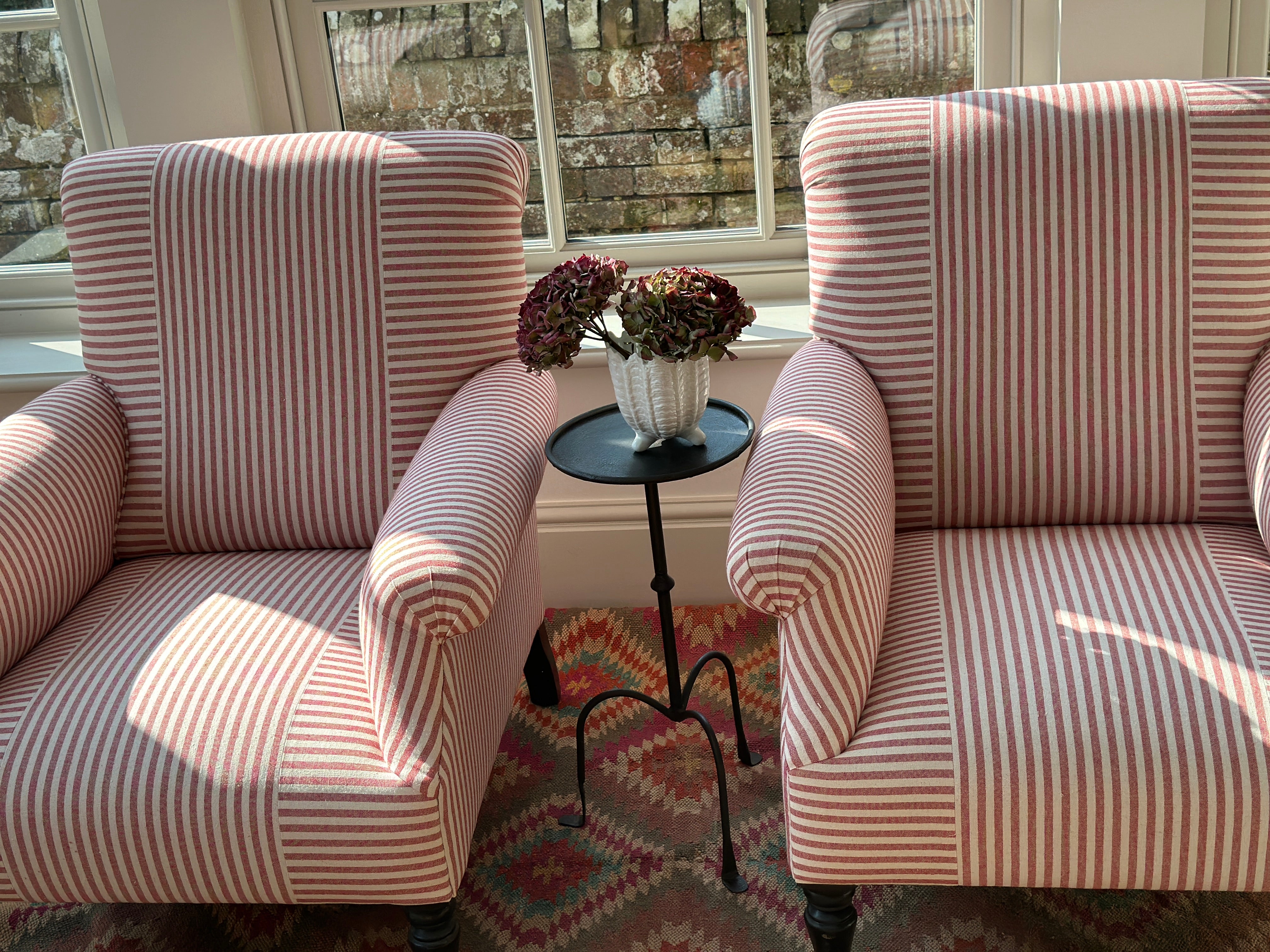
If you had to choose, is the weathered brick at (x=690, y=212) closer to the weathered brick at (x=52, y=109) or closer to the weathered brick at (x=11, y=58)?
the weathered brick at (x=52, y=109)

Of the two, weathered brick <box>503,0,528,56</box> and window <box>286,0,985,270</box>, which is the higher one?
weathered brick <box>503,0,528,56</box>

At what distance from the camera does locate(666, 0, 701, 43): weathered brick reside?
73.0 inches

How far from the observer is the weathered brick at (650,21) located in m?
1.86

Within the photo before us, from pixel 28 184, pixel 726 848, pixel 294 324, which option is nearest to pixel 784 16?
pixel 294 324

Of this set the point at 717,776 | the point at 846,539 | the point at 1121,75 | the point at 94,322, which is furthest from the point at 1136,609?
the point at 94,322

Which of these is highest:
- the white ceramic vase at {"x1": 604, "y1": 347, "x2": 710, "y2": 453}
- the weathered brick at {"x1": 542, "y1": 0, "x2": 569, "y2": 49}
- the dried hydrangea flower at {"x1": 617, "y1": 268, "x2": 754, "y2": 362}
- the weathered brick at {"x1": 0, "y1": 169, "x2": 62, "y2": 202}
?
the weathered brick at {"x1": 542, "y1": 0, "x2": 569, "y2": 49}

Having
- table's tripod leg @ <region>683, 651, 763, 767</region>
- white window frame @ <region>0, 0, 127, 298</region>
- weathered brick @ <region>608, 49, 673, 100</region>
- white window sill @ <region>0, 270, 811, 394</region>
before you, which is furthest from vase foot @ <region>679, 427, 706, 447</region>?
white window frame @ <region>0, 0, 127, 298</region>

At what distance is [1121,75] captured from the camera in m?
1.66

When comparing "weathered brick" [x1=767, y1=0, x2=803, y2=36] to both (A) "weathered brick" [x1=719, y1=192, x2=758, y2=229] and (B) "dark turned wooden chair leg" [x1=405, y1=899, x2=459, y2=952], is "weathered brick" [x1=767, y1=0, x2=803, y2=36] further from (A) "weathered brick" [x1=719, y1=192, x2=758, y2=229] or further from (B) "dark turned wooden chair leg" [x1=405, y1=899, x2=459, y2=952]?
(B) "dark turned wooden chair leg" [x1=405, y1=899, x2=459, y2=952]

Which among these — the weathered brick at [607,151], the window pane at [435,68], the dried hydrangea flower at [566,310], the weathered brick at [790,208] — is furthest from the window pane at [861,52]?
the dried hydrangea flower at [566,310]

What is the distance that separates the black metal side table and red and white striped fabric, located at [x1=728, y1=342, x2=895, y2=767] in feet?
0.39

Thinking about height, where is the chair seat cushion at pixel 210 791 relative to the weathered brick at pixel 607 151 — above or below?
below

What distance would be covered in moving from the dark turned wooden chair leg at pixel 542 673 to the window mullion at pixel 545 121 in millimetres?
779

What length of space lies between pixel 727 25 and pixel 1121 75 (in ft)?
2.22
